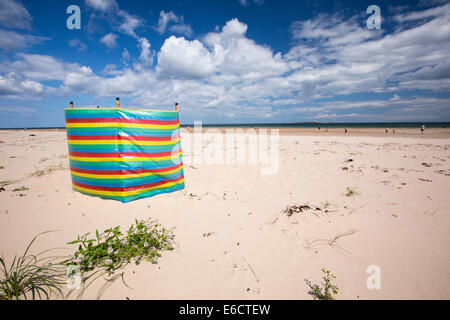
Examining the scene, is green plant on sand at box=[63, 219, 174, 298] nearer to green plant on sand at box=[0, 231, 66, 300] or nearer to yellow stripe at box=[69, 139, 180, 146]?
green plant on sand at box=[0, 231, 66, 300]

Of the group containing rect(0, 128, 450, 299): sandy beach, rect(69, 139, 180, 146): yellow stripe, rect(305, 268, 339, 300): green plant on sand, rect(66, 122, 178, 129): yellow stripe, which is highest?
rect(66, 122, 178, 129): yellow stripe

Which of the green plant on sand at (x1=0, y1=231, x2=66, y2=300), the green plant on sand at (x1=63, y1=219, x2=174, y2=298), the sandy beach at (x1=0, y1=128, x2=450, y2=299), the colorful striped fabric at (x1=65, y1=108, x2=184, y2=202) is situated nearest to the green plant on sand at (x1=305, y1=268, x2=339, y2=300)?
the sandy beach at (x1=0, y1=128, x2=450, y2=299)

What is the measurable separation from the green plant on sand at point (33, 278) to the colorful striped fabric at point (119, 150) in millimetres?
1691

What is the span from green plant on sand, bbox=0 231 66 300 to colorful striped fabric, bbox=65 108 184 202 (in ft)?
5.55

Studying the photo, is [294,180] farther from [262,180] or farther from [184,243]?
[184,243]

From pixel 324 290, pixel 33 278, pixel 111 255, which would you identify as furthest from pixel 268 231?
pixel 33 278

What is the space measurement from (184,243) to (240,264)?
87 cm

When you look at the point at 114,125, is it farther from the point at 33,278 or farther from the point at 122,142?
the point at 33,278

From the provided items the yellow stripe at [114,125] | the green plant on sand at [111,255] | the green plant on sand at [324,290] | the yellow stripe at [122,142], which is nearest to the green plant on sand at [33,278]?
the green plant on sand at [111,255]

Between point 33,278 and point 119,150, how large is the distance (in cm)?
230

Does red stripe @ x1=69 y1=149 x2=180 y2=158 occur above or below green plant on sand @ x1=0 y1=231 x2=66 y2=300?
above

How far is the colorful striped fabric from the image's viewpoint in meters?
3.73
